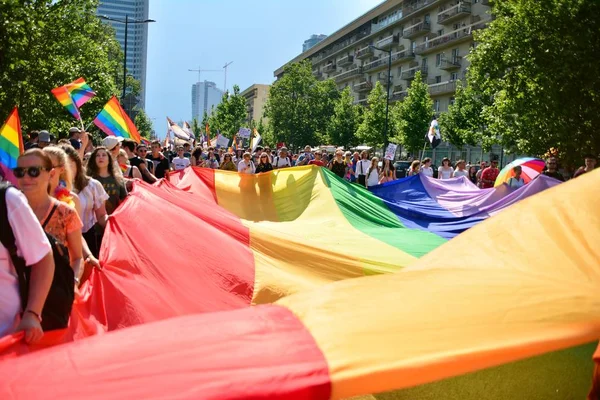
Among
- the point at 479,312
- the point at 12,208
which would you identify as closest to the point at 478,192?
the point at 479,312

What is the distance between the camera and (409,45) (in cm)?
Answer: 6856

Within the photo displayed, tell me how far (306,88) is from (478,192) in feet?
188

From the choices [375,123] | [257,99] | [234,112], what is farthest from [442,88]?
[257,99]

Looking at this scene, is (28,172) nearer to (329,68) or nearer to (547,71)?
(547,71)

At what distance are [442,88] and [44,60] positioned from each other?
42952 millimetres

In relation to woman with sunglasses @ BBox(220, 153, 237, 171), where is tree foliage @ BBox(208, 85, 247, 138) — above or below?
above

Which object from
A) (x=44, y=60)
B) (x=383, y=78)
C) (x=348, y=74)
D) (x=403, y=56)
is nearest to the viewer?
(x=44, y=60)

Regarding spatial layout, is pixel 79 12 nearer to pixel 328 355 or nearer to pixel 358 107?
pixel 328 355

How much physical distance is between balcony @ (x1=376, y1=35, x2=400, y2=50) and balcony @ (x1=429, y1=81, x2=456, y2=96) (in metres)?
12.4

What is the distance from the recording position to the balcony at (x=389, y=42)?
7056cm

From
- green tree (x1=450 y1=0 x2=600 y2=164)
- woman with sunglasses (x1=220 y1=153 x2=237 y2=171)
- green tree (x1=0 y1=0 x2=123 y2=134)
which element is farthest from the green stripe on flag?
green tree (x1=450 y1=0 x2=600 y2=164)

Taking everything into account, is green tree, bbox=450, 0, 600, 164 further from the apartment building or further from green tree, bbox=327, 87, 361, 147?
green tree, bbox=327, 87, 361, 147

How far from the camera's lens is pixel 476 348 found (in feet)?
8.59

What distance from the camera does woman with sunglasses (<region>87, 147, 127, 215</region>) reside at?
22.0 ft
